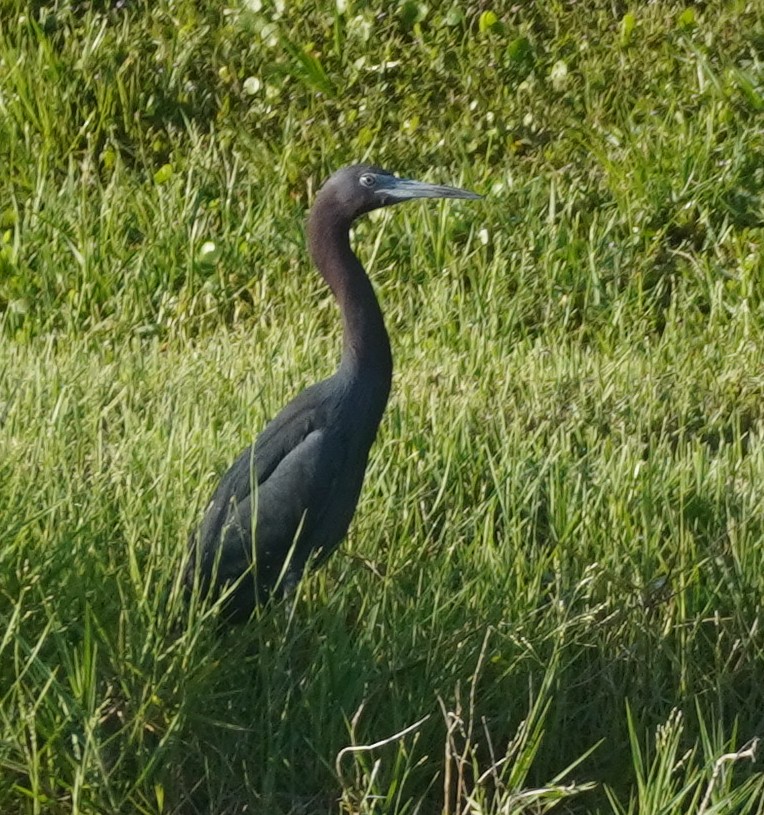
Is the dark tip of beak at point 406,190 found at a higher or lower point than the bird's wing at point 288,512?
higher

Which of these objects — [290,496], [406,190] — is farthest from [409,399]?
[290,496]

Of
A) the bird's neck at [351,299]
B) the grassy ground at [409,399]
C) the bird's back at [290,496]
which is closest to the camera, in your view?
the grassy ground at [409,399]

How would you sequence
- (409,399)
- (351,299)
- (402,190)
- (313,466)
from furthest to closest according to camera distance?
(409,399), (402,190), (351,299), (313,466)

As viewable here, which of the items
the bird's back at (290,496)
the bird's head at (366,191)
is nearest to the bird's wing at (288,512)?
the bird's back at (290,496)

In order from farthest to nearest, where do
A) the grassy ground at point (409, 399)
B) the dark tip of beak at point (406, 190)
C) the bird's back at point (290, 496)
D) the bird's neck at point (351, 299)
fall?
the dark tip of beak at point (406, 190) < the bird's neck at point (351, 299) < the bird's back at point (290, 496) < the grassy ground at point (409, 399)

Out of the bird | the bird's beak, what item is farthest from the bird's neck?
the bird's beak

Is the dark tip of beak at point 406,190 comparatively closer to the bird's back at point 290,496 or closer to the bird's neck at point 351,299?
the bird's neck at point 351,299

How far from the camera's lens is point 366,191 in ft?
12.6

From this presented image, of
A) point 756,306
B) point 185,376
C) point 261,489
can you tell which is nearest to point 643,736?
point 261,489

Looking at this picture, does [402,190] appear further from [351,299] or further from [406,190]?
[351,299]

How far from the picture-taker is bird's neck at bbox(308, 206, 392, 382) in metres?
3.73

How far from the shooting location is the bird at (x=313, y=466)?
3613 millimetres

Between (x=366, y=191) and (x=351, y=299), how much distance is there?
0.89 feet

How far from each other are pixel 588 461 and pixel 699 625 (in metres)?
0.84
